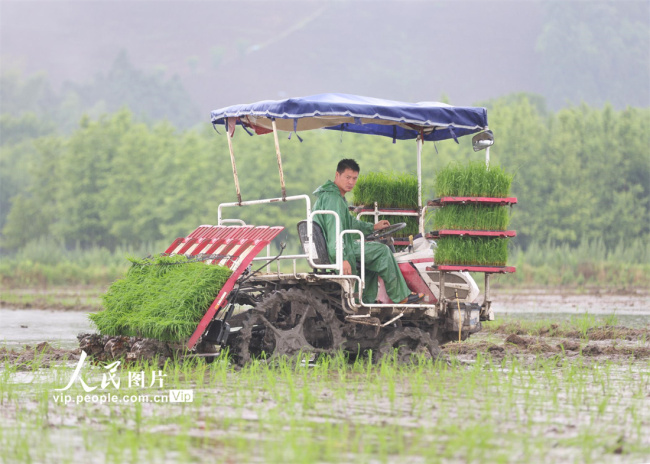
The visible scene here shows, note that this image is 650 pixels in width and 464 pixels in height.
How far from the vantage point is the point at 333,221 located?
10.6 metres

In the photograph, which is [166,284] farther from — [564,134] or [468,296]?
[564,134]

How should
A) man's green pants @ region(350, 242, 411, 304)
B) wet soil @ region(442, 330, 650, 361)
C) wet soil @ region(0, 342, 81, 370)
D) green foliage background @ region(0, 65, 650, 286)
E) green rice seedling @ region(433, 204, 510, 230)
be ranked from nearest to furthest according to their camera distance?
man's green pants @ region(350, 242, 411, 304) < green rice seedling @ region(433, 204, 510, 230) < wet soil @ region(0, 342, 81, 370) < wet soil @ region(442, 330, 650, 361) < green foliage background @ region(0, 65, 650, 286)

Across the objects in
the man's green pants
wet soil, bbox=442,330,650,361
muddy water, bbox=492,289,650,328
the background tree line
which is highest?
the background tree line

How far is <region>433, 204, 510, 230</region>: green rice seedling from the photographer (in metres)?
10.8

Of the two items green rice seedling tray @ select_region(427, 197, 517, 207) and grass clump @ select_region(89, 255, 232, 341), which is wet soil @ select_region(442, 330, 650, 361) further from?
grass clump @ select_region(89, 255, 232, 341)

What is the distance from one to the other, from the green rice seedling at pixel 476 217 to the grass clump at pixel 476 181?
0.14 meters

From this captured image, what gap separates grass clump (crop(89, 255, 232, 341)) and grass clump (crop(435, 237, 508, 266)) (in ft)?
7.58

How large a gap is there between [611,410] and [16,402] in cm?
458

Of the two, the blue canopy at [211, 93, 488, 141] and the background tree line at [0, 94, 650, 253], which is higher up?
the background tree line at [0, 94, 650, 253]

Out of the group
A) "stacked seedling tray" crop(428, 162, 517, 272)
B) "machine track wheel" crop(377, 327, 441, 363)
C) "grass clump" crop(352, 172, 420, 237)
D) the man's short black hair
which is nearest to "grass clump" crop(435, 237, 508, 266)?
"stacked seedling tray" crop(428, 162, 517, 272)

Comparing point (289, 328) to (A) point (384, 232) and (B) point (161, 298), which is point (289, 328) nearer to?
(B) point (161, 298)

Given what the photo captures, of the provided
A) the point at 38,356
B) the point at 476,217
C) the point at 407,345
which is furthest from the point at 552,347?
the point at 38,356

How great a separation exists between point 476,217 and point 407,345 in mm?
1532

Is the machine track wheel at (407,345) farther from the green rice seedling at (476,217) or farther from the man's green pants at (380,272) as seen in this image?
the green rice seedling at (476,217)
